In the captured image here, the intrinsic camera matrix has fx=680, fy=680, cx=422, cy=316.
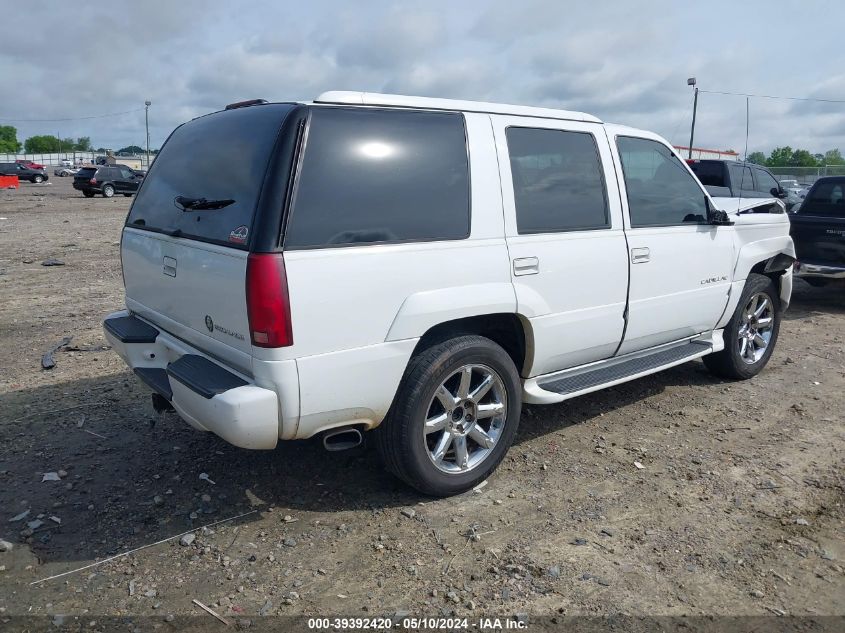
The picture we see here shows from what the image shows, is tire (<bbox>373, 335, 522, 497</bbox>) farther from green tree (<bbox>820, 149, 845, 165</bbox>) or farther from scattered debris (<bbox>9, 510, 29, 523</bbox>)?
green tree (<bbox>820, 149, 845, 165</bbox>)

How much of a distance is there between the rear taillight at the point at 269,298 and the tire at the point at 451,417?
0.76 meters

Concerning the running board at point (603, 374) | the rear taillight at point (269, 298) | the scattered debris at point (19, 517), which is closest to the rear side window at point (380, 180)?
the rear taillight at point (269, 298)

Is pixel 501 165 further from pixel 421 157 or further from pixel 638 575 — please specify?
pixel 638 575

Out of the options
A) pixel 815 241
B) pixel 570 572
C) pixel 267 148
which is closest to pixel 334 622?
pixel 570 572

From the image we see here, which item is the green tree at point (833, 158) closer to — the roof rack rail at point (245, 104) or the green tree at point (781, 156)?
the green tree at point (781, 156)

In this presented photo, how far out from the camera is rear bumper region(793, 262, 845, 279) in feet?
28.5

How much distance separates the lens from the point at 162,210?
3.89 m

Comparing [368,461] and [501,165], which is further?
[368,461]

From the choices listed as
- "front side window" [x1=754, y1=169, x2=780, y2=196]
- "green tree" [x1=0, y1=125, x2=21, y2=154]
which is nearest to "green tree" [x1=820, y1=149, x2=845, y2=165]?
"front side window" [x1=754, y1=169, x2=780, y2=196]

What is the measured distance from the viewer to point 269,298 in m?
2.94

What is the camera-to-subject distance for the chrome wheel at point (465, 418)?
3639mm

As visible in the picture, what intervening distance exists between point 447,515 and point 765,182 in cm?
1213

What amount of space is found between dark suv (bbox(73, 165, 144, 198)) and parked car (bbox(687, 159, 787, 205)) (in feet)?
83.8

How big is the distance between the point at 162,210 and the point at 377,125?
141cm
